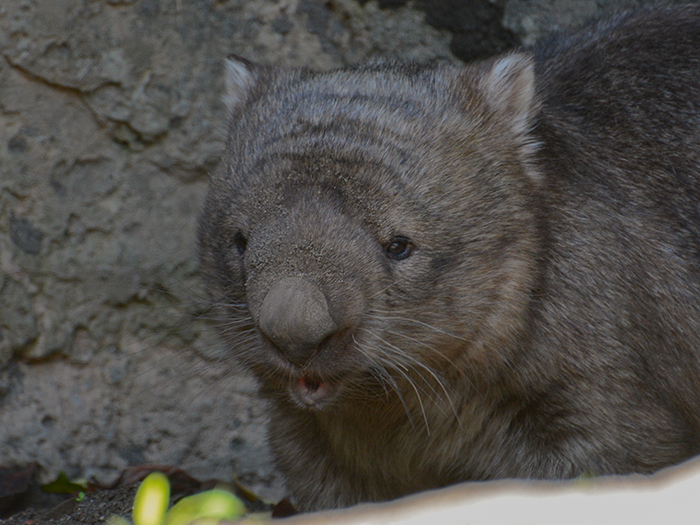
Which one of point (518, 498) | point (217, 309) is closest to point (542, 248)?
point (217, 309)

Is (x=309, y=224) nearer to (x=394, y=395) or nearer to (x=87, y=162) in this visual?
(x=394, y=395)

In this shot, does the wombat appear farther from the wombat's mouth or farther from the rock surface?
the rock surface

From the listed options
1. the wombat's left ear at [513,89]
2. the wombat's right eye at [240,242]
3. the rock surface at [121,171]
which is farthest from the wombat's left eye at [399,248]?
the rock surface at [121,171]

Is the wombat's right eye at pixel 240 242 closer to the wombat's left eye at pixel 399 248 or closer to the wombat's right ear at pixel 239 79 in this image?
the wombat's left eye at pixel 399 248

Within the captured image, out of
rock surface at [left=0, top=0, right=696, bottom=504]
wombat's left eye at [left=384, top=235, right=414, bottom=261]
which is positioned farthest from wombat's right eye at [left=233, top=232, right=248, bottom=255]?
rock surface at [left=0, top=0, right=696, bottom=504]

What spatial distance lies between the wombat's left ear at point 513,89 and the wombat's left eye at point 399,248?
60cm

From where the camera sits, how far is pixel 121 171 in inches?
159

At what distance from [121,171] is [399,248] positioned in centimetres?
193

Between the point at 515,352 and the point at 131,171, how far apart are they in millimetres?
2095

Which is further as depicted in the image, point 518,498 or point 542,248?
point 542,248

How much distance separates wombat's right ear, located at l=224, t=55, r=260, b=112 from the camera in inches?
127

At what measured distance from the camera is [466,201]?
2.68 metres

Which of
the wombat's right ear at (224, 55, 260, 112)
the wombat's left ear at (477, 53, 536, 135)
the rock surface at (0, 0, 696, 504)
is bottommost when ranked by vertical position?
the rock surface at (0, 0, 696, 504)

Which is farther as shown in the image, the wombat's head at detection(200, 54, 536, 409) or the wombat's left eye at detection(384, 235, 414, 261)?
the wombat's left eye at detection(384, 235, 414, 261)
